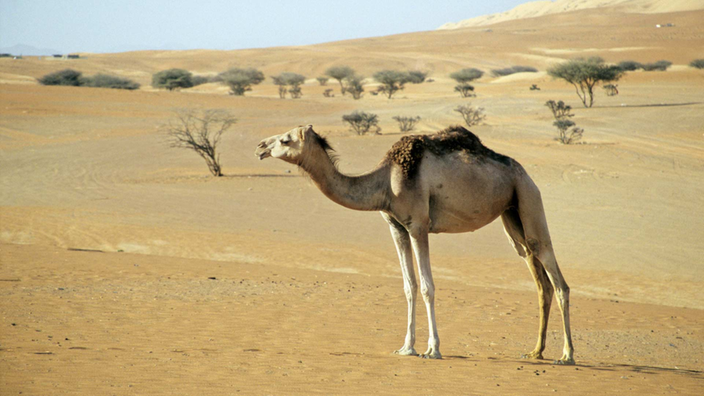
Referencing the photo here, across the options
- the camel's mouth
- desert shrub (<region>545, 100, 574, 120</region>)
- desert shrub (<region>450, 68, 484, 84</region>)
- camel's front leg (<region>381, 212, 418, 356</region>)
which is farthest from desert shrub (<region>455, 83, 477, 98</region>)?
the camel's mouth

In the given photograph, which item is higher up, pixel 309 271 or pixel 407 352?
pixel 407 352

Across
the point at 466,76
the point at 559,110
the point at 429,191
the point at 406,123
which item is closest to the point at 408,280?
the point at 429,191

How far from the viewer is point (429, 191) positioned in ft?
23.5

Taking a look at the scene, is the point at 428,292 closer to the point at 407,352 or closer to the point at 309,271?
the point at 407,352

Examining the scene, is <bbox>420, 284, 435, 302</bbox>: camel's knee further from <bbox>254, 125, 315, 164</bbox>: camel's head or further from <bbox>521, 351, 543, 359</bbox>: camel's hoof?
<bbox>254, 125, 315, 164</bbox>: camel's head

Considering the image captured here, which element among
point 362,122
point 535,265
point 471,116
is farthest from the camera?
point 471,116

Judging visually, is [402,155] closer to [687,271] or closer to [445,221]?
[445,221]

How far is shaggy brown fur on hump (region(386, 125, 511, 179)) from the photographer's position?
282 inches

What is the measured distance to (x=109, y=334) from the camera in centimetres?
799

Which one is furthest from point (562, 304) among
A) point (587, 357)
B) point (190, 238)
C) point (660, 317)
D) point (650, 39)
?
point (650, 39)

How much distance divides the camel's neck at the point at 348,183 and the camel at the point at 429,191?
0.01 meters

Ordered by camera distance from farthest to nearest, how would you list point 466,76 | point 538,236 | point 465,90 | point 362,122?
1. point 466,76
2. point 465,90
3. point 362,122
4. point 538,236

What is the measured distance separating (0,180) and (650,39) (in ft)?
354

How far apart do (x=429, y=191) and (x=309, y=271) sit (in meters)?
6.73
